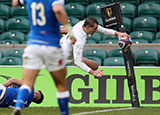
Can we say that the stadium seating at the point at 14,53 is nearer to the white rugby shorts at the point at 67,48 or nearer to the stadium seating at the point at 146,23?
the white rugby shorts at the point at 67,48

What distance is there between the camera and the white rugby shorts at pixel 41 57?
19.3 ft

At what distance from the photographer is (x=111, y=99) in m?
10.1

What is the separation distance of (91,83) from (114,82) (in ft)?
1.44

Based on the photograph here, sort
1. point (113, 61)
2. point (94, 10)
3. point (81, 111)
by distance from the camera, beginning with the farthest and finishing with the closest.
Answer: point (94, 10) < point (113, 61) < point (81, 111)

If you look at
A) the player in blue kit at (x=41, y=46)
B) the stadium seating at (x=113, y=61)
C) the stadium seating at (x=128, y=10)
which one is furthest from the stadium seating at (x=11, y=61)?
the player in blue kit at (x=41, y=46)

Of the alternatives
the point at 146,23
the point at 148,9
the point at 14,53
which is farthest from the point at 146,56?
the point at 14,53

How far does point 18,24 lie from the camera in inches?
510

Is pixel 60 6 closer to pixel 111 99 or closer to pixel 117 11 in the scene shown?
pixel 117 11

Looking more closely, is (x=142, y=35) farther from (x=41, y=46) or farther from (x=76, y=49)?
(x=41, y=46)

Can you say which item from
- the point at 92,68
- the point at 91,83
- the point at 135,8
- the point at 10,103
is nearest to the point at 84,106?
the point at 91,83

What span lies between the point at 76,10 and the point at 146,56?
9.39 ft

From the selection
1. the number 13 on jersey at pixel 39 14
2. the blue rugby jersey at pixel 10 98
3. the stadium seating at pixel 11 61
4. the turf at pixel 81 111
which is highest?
the number 13 on jersey at pixel 39 14

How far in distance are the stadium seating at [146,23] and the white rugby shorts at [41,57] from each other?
6.79 meters

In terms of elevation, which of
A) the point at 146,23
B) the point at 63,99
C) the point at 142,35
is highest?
the point at 146,23
